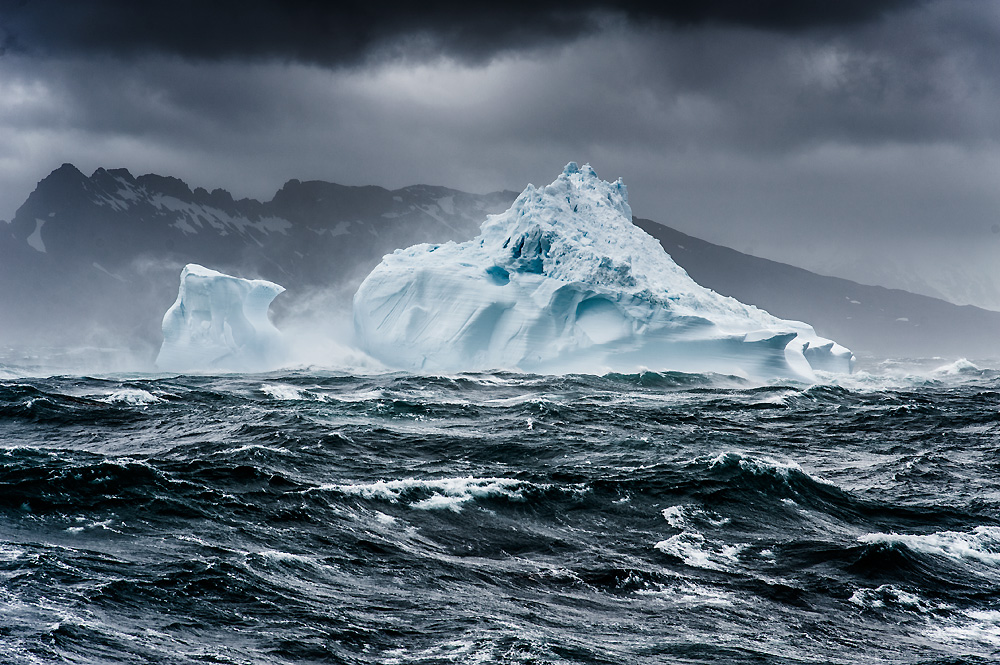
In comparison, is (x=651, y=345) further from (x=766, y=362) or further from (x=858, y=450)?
(x=858, y=450)

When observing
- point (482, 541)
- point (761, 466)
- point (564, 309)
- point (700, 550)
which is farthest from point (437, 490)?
point (564, 309)

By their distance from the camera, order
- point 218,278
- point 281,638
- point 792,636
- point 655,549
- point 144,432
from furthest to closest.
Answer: point 218,278 → point 144,432 → point 655,549 → point 792,636 → point 281,638

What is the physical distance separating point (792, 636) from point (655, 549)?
2953 millimetres

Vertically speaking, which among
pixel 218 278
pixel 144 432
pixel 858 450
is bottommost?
pixel 144 432

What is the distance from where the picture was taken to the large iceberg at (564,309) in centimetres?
3834

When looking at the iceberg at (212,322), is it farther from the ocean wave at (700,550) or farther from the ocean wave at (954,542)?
the ocean wave at (954,542)

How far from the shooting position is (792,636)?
335 inches

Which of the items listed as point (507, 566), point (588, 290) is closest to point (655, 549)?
point (507, 566)

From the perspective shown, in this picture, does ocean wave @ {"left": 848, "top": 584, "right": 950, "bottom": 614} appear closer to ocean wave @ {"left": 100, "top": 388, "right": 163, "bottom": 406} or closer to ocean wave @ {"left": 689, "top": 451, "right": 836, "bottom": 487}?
ocean wave @ {"left": 689, "top": 451, "right": 836, "bottom": 487}

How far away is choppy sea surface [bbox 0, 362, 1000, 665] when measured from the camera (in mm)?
7965

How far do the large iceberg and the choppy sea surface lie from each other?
1639 cm

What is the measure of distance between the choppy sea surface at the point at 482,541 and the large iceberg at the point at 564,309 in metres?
16.4

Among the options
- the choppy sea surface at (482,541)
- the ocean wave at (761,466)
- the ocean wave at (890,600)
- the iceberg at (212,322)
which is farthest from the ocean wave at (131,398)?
the ocean wave at (890,600)

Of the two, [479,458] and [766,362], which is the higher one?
[766,362]
